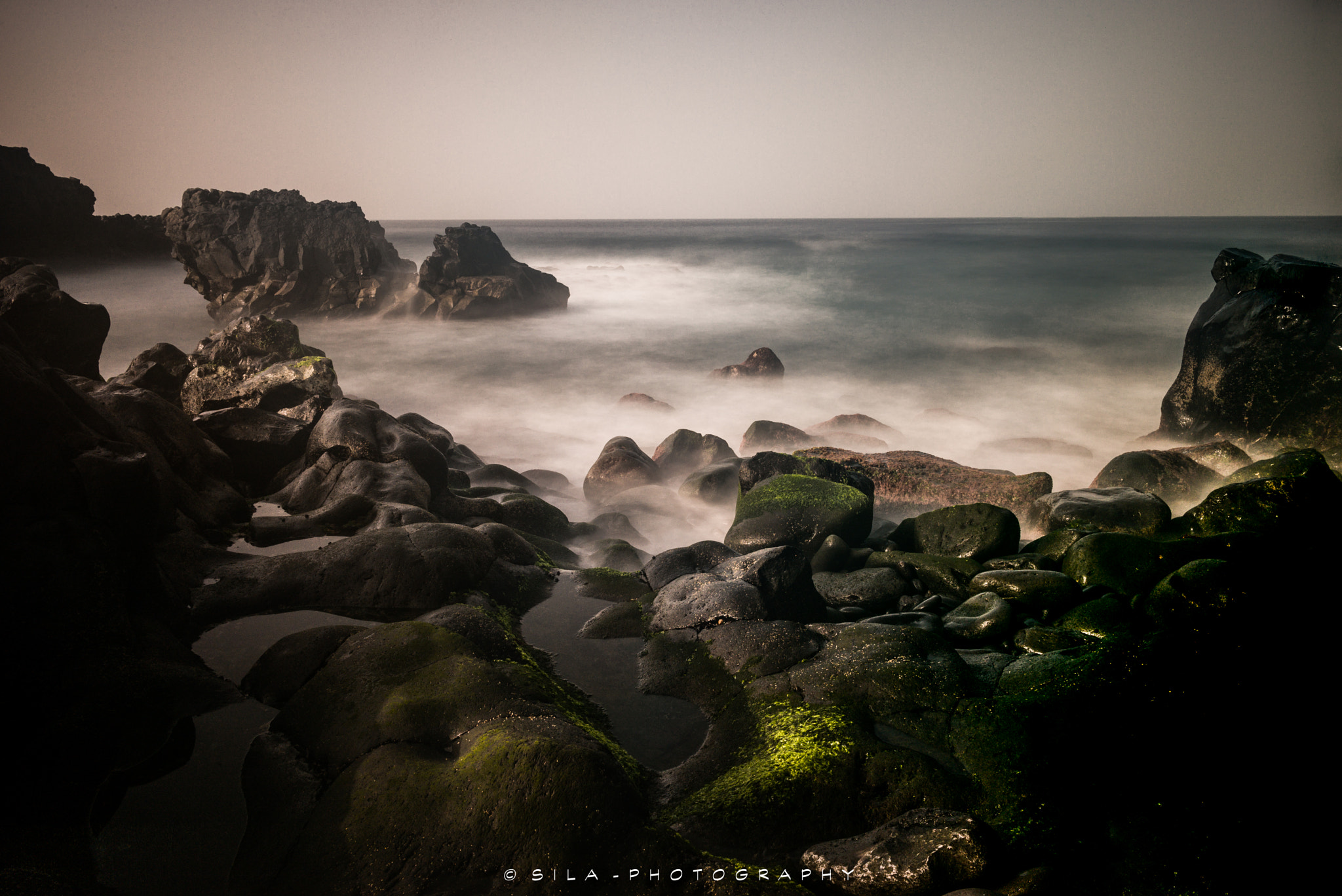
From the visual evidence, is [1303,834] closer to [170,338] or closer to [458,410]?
[458,410]

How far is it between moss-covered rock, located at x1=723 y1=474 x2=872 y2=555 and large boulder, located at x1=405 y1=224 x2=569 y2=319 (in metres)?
28.4

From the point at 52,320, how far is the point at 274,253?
28564 millimetres

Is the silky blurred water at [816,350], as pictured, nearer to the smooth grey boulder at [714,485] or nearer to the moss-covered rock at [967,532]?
the smooth grey boulder at [714,485]

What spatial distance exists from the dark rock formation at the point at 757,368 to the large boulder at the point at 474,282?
50.3ft

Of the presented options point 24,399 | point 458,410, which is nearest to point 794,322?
point 458,410

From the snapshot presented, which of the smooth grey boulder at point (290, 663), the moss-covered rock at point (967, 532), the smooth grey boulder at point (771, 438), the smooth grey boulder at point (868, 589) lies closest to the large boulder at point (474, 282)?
the smooth grey boulder at point (771, 438)

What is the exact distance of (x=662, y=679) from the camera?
5.16 meters

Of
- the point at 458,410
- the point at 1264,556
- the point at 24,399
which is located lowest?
the point at 458,410

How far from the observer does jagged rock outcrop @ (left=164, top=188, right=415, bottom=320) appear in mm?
32594

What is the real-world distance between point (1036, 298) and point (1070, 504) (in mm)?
38416

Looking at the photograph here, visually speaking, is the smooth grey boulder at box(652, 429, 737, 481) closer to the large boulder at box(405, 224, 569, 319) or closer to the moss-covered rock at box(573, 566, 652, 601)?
the moss-covered rock at box(573, 566, 652, 601)

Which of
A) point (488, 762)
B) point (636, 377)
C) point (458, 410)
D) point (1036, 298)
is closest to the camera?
point (488, 762)

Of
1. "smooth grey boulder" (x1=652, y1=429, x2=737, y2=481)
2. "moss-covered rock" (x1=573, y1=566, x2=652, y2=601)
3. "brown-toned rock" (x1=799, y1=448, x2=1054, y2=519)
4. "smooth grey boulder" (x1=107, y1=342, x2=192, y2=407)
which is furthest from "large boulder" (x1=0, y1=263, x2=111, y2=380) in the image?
"brown-toned rock" (x1=799, y1=448, x2=1054, y2=519)

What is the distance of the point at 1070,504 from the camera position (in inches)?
308
